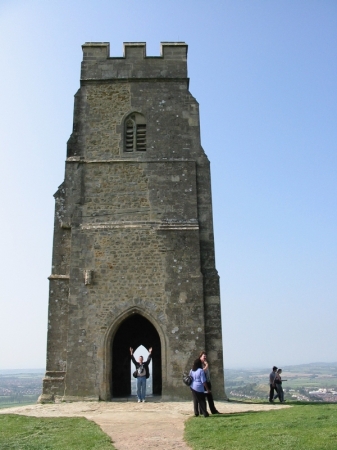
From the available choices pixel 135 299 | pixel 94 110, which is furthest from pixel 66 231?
pixel 94 110

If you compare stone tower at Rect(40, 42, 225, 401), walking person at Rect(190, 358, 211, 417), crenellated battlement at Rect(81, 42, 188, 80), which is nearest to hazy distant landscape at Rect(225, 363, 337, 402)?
stone tower at Rect(40, 42, 225, 401)

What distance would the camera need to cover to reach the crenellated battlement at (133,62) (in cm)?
1777

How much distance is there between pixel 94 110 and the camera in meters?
17.4

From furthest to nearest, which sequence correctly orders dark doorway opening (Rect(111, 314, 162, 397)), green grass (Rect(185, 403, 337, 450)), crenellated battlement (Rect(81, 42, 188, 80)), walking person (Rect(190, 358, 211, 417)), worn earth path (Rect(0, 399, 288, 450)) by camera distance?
dark doorway opening (Rect(111, 314, 162, 397)) < crenellated battlement (Rect(81, 42, 188, 80)) < walking person (Rect(190, 358, 211, 417)) < worn earth path (Rect(0, 399, 288, 450)) < green grass (Rect(185, 403, 337, 450))

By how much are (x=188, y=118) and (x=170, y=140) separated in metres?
1.15

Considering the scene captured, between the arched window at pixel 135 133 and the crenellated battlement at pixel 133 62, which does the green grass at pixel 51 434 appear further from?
the crenellated battlement at pixel 133 62

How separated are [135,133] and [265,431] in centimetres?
1202

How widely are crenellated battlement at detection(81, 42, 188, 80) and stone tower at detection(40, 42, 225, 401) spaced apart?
4 cm

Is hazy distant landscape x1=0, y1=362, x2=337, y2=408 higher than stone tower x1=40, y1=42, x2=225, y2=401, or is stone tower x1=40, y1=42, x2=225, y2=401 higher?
stone tower x1=40, y1=42, x2=225, y2=401

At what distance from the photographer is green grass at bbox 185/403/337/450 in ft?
22.3

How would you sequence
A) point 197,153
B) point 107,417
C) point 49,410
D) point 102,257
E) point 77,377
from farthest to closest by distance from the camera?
point 197,153 → point 102,257 → point 77,377 → point 49,410 → point 107,417

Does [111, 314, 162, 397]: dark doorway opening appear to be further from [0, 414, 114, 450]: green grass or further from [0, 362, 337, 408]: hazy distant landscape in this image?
[0, 414, 114, 450]: green grass

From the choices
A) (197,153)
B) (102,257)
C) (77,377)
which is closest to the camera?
(77,377)

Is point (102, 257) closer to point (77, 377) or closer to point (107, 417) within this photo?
point (77, 377)
